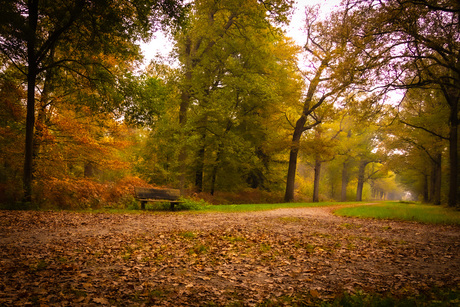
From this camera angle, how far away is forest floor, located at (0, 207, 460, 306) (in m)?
3.51

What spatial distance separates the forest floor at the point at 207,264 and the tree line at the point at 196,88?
5.66m

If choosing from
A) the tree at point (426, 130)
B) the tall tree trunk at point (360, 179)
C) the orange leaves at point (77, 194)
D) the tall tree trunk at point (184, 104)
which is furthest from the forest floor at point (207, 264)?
the tall tree trunk at point (360, 179)

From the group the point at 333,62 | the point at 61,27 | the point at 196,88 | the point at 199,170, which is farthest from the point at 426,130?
the point at 61,27

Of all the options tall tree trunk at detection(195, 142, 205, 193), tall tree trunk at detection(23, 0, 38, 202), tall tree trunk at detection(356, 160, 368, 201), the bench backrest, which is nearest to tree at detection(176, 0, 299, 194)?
tall tree trunk at detection(195, 142, 205, 193)

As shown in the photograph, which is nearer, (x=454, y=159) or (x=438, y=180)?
(x=454, y=159)

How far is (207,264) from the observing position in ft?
15.9

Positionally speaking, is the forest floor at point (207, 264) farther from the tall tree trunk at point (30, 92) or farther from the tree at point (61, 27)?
the tree at point (61, 27)

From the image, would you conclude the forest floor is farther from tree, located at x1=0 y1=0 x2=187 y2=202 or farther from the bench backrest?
tree, located at x1=0 y1=0 x2=187 y2=202

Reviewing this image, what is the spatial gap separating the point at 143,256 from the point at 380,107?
14.2 metres

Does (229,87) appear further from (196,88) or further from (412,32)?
(412,32)

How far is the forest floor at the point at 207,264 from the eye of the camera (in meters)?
3.51

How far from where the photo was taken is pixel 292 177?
22.6 m

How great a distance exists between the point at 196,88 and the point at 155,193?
819 cm

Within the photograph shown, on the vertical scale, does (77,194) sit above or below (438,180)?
below
